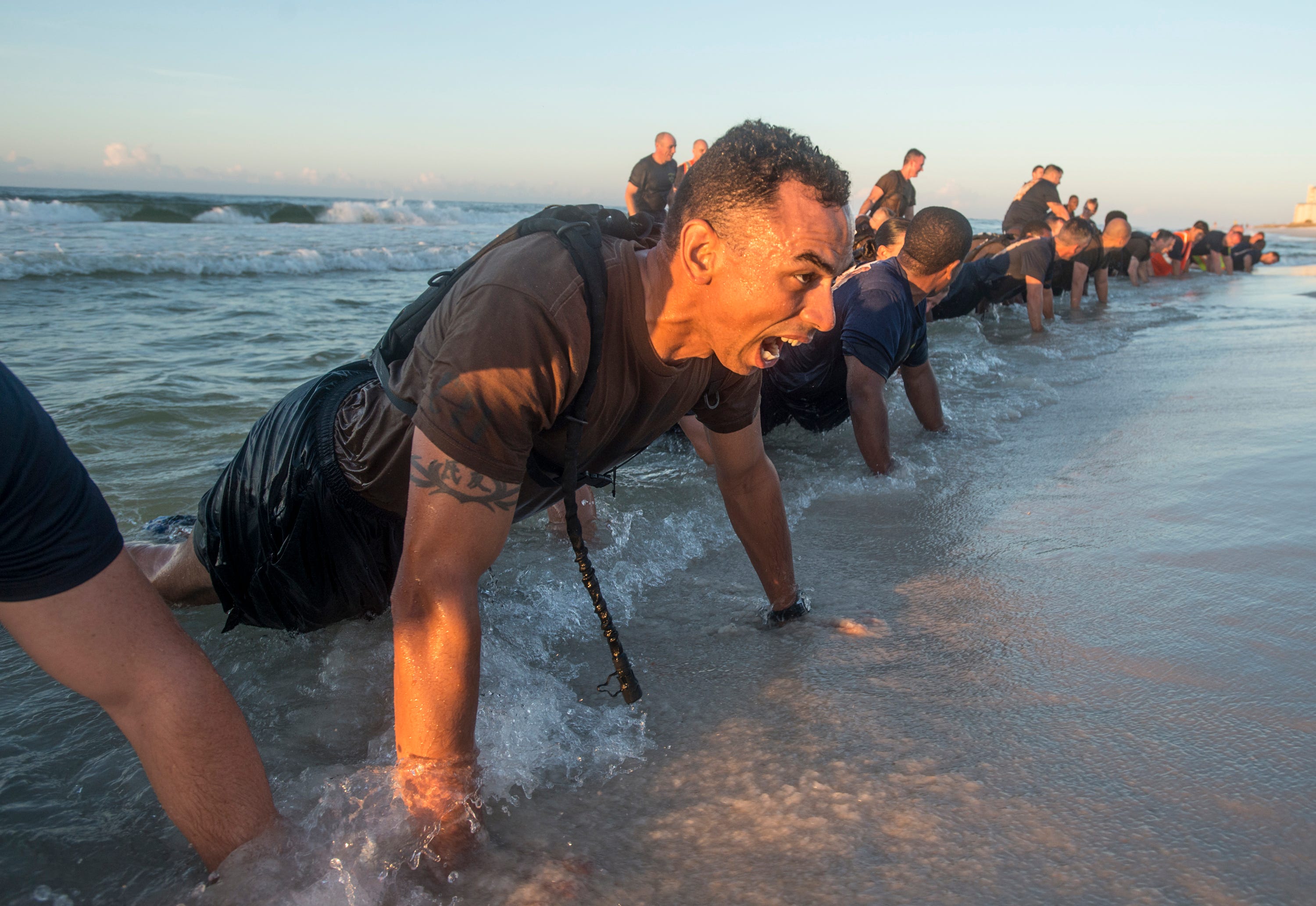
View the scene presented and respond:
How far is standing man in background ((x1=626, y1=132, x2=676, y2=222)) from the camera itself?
36.6ft

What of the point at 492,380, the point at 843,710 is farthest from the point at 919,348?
the point at 492,380

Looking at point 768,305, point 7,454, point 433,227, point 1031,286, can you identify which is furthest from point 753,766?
point 433,227

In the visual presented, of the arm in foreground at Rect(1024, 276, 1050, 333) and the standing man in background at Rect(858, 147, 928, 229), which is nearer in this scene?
the arm in foreground at Rect(1024, 276, 1050, 333)

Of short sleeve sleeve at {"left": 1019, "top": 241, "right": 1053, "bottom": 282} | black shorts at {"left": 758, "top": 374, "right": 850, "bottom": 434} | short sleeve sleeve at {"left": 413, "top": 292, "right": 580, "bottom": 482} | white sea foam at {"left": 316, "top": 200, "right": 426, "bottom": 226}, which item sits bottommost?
black shorts at {"left": 758, "top": 374, "right": 850, "bottom": 434}

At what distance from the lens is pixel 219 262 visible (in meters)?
14.3

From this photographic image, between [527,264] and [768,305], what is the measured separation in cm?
51

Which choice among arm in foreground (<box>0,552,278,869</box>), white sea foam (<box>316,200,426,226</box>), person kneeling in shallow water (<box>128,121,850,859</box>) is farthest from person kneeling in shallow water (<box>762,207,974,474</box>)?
white sea foam (<box>316,200,426,226</box>)

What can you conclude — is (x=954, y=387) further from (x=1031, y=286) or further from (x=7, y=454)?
(x=7, y=454)

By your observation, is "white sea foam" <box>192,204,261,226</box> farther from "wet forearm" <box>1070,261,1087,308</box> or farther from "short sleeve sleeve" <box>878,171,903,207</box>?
"wet forearm" <box>1070,261,1087,308</box>

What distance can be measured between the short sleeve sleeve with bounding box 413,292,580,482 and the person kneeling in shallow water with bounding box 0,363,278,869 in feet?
1.80

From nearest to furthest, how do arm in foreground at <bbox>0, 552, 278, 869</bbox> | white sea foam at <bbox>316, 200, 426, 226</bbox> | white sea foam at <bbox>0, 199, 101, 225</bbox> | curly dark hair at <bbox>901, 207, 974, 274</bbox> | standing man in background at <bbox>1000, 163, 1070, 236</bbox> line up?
arm in foreground at <bbox>0, 552, 278, 869</bbox> → curly dark hair at <bbox>901, 207, 974, 274</bbox> → standing man in background at <bbox>1000, 163, 1070, 236</bbox> → white sea foam at <bbox>0, 199, 101, 225</bbox> → white sea foam at <bbox>316, 200, 426, 226</bbox>

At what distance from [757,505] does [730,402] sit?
385 mm

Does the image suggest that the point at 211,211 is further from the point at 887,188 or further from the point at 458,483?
the point at 458,483

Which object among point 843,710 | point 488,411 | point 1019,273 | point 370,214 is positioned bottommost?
point 843,710
